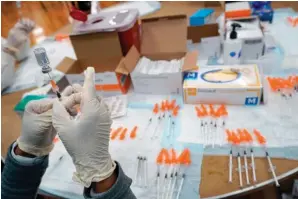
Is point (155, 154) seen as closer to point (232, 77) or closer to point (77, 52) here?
point (232, 77)

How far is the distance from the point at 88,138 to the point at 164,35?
76cm

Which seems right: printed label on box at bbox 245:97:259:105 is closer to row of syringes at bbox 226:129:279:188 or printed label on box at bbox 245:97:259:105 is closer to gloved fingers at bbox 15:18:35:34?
row of syringes at bbox 226:129:279:188

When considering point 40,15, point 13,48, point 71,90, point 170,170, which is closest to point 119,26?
point 71,90

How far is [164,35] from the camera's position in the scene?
1.27 m

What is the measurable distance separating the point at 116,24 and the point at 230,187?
872 millimetres

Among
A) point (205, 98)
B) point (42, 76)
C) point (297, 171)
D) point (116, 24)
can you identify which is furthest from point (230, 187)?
point (42, 76)

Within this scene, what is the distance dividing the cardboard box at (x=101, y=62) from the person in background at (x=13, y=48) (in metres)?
0.44

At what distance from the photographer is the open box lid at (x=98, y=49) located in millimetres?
1216

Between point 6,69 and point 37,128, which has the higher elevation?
point 37,128

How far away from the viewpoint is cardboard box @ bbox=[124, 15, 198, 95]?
3.72 feet

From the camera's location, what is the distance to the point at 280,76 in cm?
115

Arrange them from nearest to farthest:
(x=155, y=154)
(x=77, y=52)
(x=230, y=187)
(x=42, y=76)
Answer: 1. (x=230, y=187)
2. (x=155, y=154)
3. (x=77, y=52)
4. (x=42, y=76)

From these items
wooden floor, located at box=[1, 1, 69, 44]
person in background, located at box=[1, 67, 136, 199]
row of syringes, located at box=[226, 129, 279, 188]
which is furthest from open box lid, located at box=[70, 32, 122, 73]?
wooden floor, located at box=[1, 1, 69, 44]

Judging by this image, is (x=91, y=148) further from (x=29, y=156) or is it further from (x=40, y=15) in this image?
(x=40, y=15)
